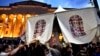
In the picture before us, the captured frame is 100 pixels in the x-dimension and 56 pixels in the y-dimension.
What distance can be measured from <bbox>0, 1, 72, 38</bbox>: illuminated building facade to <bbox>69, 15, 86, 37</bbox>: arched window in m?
15.4

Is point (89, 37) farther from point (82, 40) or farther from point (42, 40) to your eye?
point (42, 40)

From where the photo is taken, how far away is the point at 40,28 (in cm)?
962

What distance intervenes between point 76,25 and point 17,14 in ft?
57.7

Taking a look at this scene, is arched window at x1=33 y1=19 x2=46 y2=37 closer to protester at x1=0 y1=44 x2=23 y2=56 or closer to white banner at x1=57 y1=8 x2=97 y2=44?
white banner at x1=57 y1=8 x2=97 y2=44

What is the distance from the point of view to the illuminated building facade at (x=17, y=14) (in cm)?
2525

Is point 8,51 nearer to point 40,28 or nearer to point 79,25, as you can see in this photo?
point 40,28

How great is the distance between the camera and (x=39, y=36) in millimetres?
9438

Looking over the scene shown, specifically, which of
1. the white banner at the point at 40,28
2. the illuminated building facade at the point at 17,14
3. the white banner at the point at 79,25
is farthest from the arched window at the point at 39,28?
the illuminated building facade at the point at 17,14

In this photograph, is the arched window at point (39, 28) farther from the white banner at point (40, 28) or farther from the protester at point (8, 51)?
the protester at point (8, 51)

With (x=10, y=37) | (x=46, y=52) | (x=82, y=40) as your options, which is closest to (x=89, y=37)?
(x=82, y=40)

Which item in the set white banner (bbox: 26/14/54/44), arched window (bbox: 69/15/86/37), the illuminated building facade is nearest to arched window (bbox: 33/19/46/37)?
white banner (bbox: 26/14/54/44)

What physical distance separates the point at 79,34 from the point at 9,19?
17398 mm

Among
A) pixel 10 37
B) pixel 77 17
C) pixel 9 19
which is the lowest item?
pixel 10 37

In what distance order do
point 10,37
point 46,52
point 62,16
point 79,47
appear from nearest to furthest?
point 46,52 → point 62,16 → point 79,47 → point 10,37
